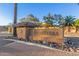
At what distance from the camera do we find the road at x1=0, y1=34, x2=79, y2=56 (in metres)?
7.75

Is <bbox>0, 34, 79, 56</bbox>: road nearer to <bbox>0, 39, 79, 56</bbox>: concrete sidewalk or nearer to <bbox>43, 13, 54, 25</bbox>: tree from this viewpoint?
<bbox>0, 39, 79, 56</bbox>: concrete sidewalk

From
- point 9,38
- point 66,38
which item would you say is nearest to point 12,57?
point 9,38

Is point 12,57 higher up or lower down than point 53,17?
lower down

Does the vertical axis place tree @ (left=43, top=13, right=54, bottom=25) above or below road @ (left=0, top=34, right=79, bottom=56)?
above

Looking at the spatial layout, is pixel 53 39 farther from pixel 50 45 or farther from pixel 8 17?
pixel 8 17

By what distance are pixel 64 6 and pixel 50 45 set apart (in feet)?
1.71

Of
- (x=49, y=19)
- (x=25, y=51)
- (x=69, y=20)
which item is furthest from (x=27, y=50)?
(x=69, y=20)

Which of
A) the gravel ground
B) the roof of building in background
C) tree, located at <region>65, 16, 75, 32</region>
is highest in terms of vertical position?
tree, located at <region>65, 16, 75, 32</region>

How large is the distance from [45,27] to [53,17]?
163 mm

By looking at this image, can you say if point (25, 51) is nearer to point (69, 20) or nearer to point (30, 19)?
point (30, 19)

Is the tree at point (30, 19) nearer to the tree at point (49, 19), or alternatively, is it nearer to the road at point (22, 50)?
the tree at point (49, 19)

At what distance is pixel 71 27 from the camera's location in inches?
304

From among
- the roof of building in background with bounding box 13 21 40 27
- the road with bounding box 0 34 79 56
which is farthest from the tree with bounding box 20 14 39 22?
the road with bounding box 0 34 79 56

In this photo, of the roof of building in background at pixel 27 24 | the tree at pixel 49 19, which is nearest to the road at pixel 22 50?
the roof of building in background at pixel 27 24
